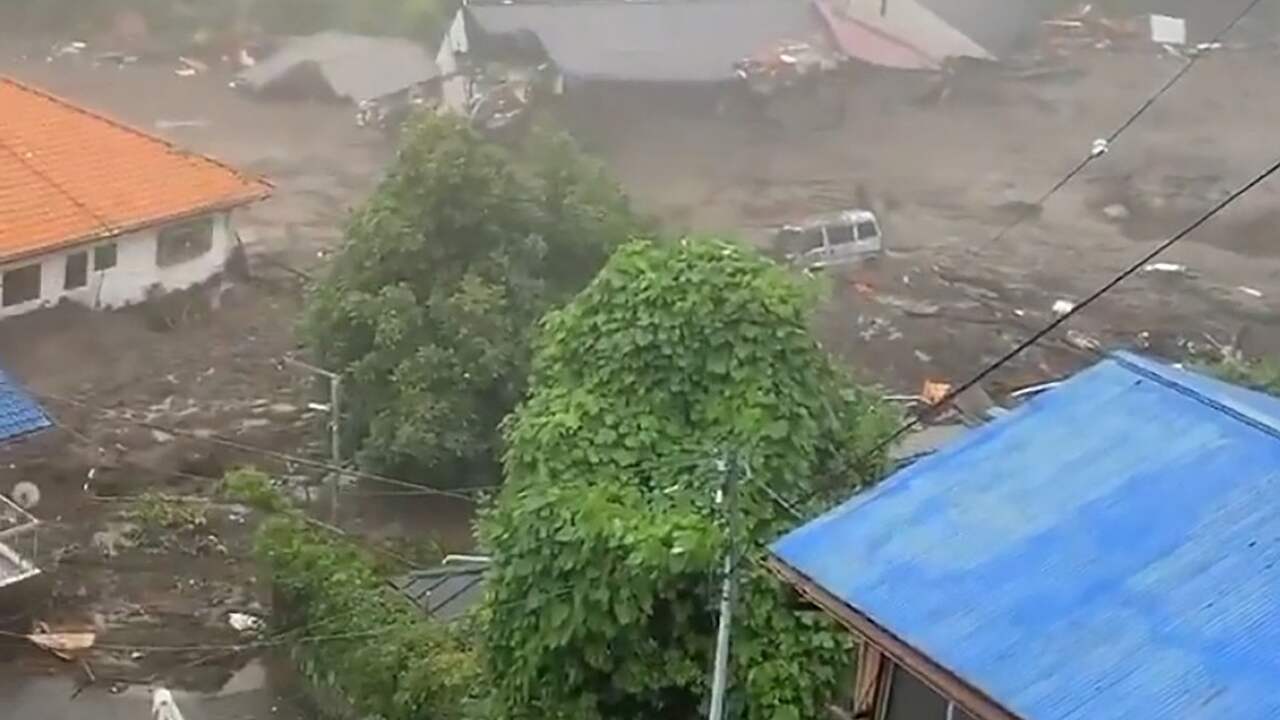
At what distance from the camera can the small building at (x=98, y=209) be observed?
2094 centimetres

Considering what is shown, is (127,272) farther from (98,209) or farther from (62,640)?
(62,640)

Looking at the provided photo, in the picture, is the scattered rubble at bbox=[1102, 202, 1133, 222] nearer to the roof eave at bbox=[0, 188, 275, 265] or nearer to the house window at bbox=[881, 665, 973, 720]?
the roof eave at bbox=[0, 188, 275, 265]

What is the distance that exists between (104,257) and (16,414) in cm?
793

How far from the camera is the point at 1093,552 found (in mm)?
6039

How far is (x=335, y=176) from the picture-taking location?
29.3m

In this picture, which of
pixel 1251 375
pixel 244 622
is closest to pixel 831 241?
pixel 1251 375

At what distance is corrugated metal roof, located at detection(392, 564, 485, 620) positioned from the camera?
509 inches

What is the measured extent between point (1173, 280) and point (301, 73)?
1777cm

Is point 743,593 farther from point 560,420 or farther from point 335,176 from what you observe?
point 335,176

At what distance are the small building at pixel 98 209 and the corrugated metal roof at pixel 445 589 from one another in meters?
9.24

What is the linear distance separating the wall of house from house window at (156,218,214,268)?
5 cm

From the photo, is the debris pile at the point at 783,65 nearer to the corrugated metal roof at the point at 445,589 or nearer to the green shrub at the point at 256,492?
the green shrub at the point at 256,492

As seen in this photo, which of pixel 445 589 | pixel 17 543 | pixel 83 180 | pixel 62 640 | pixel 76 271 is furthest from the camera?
pixel 83 180

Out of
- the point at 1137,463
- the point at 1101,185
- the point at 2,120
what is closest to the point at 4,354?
the point at 2,120
